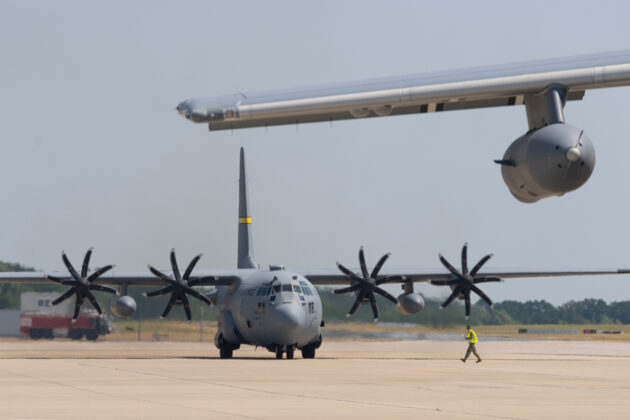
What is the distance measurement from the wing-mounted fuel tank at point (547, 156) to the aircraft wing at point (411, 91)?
0.19m

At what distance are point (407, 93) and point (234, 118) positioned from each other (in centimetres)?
109

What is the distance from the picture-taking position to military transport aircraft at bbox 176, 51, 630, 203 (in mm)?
5992

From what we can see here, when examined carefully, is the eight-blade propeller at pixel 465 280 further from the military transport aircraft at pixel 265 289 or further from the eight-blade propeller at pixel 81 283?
the eight-blade propeller at pixel 81 283

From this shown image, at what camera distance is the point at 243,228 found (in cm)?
4888

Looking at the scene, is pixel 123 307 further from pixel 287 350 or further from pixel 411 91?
pixel 411 91

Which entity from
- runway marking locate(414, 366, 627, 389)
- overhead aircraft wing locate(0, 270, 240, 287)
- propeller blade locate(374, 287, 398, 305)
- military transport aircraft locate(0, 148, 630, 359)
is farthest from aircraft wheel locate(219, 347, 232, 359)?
runway marking locate(414, 366, 627, 389)

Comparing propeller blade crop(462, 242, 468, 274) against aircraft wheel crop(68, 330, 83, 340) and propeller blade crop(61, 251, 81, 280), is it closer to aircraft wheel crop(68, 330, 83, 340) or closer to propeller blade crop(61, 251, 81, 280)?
propeller blade crop(61, 251, 81, 280)

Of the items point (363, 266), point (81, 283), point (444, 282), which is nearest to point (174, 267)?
point (81, 283)

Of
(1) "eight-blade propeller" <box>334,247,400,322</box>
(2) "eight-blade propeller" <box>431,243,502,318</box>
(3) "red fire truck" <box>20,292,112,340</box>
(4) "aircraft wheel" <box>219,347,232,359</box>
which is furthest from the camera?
(3) "red fire truck" <box>20,292,112,340</box>

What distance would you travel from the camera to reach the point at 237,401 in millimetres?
17984

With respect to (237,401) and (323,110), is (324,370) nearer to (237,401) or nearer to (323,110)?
(237,401)

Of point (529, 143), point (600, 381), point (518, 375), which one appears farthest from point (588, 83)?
point (518, 375)

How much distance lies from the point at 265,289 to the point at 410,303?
7963 millimetres

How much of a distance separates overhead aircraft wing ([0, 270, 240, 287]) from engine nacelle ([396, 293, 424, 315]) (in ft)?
24.9
